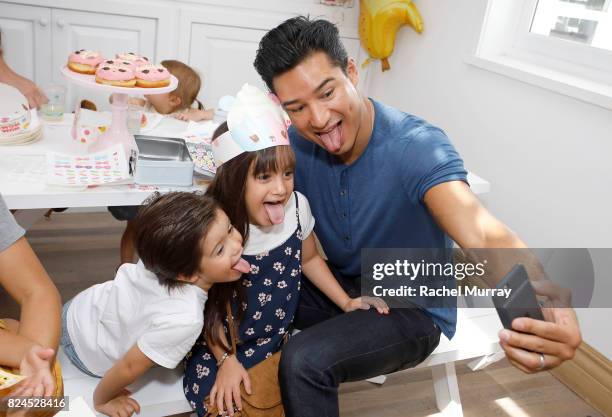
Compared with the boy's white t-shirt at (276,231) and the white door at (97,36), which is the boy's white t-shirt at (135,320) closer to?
the boy's white t-shirt at (276,231)

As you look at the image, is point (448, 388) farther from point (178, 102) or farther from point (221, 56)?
point (221, 56)

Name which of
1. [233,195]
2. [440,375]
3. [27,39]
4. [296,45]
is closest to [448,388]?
[440,375]

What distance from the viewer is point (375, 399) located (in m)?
1.75

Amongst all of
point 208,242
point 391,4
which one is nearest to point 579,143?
point 391,4

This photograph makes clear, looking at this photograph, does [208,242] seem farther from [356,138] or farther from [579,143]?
[579,143]

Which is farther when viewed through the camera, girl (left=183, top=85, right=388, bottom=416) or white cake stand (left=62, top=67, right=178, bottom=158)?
white cake stand (left=62, top=67, right=178, bottom=158)

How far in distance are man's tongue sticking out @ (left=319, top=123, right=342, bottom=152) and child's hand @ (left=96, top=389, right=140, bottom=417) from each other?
0.71 metres

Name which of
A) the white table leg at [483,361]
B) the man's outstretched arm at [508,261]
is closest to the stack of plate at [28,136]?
the man's outstretched arm at [508,261]

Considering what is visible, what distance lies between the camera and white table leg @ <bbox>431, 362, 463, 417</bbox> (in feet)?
5.36

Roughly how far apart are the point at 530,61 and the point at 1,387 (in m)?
2.35

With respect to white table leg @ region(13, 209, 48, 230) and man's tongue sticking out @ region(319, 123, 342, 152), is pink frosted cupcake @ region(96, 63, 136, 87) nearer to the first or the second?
man's tongue sticking out @ region(319, 123, 342, 152)

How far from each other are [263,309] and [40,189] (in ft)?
2.00

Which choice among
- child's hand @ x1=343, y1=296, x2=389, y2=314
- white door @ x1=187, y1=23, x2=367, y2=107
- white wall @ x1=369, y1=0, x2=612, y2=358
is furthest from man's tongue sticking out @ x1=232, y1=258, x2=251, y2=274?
white door @ x1=187, y1=23, x2=367, y2=107

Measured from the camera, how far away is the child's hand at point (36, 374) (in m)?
0.92
